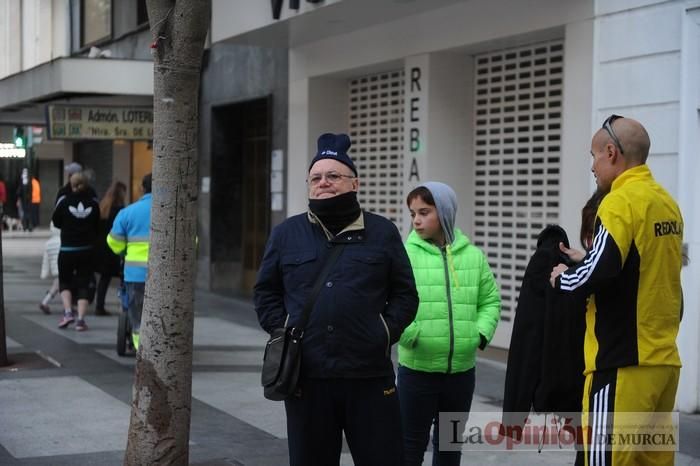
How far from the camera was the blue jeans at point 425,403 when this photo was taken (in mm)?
5449

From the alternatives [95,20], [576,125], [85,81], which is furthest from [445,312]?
[95,20]

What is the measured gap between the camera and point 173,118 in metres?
6.25

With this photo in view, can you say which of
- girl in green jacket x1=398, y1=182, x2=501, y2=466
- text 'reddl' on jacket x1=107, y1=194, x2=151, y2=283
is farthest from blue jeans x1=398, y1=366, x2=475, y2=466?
text 'reddl' on jacket x1=107, y1=194, x2=151, y2=283

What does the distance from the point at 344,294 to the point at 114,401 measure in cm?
481

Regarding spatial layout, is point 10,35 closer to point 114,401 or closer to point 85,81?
point 85,81

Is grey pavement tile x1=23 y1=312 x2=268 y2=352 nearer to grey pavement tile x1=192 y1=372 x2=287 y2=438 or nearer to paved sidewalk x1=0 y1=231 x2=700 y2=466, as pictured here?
paved sidewalk x1=0 y1=231 x2=700 y2=466

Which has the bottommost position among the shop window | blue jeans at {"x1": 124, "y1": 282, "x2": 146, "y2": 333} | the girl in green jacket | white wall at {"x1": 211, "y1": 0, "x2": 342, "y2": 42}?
blue jeans at {"x1": 124, "y1": 282, "x2": 146, "y2": 333}

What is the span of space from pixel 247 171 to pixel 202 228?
1.26m

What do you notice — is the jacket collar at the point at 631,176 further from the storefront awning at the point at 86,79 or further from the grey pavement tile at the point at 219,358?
the storefront awning at the point at 86,79

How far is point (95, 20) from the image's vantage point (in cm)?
2286

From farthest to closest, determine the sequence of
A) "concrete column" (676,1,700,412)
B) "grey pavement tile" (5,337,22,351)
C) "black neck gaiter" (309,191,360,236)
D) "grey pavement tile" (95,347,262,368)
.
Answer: "grey pavement tile" (5,337,22,351) < "grey pavement tile" (95,347,262,368) < "concrete column" (676,1,700,412) < "black neck gaiter" (309,191,360,236)

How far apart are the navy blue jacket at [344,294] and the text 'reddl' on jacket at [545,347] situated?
21.6 inches

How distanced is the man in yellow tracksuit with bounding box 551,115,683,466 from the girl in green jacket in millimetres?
1200

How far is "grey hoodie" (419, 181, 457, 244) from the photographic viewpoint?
5512mm
